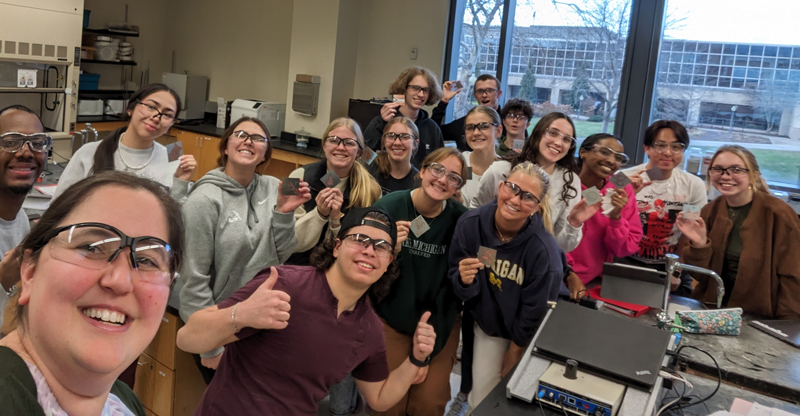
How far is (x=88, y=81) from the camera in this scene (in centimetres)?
655

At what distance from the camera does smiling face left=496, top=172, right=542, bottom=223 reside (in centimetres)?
222

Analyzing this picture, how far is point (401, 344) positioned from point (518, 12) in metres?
3.98

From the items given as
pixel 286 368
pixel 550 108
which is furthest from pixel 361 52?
pixel 286 368

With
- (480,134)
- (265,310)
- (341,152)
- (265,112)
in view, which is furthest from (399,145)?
(265,112)

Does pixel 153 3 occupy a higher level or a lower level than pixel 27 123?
higher

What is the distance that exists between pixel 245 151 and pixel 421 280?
0.91 meters

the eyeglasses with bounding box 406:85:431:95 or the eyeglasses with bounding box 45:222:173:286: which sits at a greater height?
the eyeglasses with bounding box 406:85:431:95

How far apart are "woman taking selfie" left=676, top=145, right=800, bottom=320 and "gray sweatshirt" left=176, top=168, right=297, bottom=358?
1878mm

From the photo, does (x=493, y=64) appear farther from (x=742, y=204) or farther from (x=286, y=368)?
(x=286, y=368)

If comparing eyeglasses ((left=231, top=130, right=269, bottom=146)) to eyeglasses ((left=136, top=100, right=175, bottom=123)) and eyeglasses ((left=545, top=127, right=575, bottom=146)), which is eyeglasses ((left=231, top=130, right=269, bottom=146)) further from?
eyeglasses ((left=545, top=127, right=575, bottom=146))

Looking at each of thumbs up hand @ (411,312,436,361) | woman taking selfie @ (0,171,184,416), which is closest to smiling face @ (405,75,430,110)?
thumbs up hand @ (411,312,436,361)

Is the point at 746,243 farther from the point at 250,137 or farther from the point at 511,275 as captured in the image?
the point at 250,137

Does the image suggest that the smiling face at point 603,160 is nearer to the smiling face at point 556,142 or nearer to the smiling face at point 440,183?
the smiling face at point 556,142

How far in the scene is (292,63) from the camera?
20.6 ft
